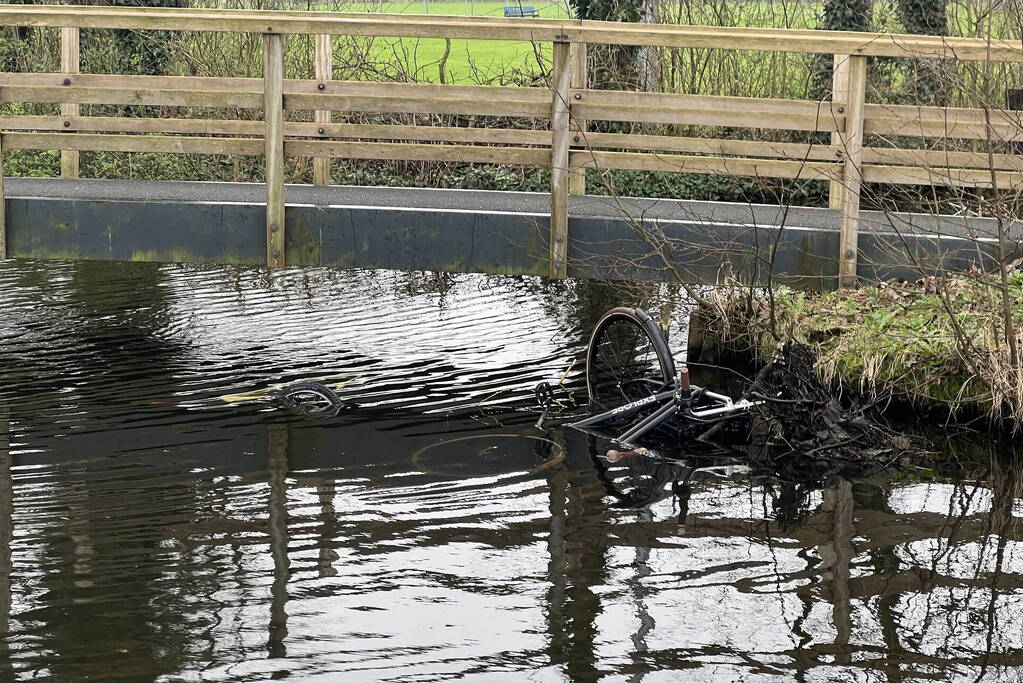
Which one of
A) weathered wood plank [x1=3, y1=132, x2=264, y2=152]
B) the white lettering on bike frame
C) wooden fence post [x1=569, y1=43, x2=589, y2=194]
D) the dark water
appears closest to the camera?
the dark water

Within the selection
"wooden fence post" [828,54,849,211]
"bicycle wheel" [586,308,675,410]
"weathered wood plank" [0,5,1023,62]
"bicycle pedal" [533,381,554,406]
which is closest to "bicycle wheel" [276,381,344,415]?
"bicycle pedal" [533,381,554,406]

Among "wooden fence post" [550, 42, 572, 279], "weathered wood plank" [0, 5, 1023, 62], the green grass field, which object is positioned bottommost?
"wooden fence post" [550, 42, 572, 279]

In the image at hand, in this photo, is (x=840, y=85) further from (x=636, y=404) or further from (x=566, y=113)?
(x=636, y=404)

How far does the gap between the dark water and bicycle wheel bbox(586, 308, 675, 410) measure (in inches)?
14.6

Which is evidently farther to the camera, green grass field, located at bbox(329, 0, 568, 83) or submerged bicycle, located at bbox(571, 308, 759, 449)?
green grass field, located at bbox(329, 0, 568, 83)

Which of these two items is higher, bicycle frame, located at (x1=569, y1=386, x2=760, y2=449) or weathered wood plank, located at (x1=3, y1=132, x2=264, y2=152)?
weathered wood plank, located at (x1=3, y1=132, x2=264, y2=152)

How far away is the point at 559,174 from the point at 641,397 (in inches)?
64.6

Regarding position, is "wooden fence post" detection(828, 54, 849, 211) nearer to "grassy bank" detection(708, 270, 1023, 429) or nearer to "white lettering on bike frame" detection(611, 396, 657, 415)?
"grassy bank" detection(708, 270, 1023, 429)

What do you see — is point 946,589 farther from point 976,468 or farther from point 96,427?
point 96,427

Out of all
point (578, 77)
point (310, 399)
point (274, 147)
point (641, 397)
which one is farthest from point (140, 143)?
point (578, 77)

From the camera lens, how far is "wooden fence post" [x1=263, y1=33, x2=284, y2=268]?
10023 mm

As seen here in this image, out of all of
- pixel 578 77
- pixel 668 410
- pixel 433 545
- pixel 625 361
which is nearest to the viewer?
pixel 433 545

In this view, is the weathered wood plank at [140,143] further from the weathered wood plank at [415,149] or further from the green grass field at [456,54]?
the green grass field at [456,54]

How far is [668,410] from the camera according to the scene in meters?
8.77
